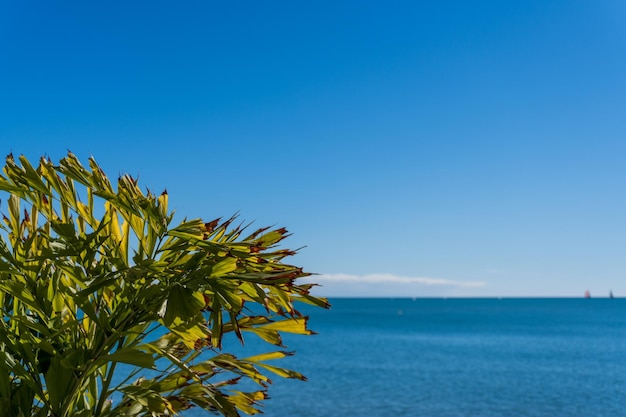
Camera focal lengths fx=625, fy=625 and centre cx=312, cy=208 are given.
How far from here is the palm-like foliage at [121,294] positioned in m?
2.40

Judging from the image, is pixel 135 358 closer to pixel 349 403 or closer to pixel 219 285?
pixel 219 285

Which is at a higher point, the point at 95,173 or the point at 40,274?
the point at 95,173

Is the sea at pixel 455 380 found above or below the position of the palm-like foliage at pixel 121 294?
below

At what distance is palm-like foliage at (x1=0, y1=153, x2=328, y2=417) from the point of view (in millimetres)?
2396

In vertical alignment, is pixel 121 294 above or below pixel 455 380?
above

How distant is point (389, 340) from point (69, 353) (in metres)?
51.1

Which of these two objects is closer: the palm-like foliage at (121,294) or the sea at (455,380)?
the palm-like foliage at (121,294)

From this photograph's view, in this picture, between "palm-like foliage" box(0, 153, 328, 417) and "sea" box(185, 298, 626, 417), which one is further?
"sea" box(185, 298, 626, 417)

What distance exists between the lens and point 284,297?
2.54 m

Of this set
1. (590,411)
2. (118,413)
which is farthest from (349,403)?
(118,413)

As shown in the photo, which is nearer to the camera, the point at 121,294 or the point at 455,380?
the point at 121,294

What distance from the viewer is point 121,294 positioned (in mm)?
2688

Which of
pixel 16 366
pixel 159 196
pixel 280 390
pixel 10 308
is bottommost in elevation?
pixel 280 390

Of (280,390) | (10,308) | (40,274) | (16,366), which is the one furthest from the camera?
(280,390)
